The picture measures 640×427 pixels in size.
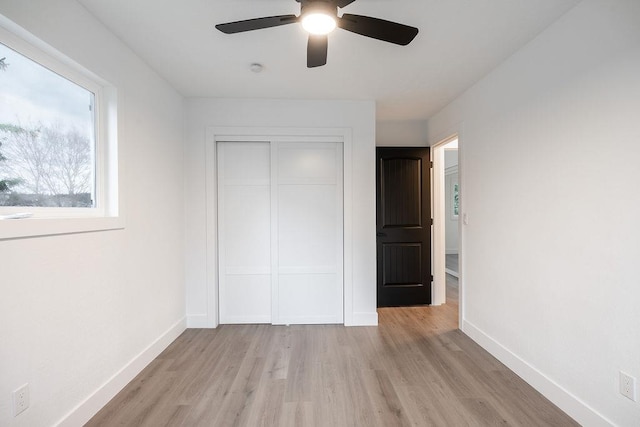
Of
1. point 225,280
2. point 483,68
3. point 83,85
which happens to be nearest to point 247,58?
point 83,85

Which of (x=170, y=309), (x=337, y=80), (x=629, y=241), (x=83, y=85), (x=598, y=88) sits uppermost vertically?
(x=337, y=80)

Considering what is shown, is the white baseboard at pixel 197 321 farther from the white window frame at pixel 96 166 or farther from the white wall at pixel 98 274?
the white window frame at pixel 96 166

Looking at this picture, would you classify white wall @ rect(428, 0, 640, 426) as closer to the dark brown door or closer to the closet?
the dark brown door

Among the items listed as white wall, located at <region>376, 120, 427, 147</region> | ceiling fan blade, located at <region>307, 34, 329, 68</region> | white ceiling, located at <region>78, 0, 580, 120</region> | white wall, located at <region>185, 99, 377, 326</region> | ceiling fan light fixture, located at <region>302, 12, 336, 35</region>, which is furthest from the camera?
white wall, located at <region>376, 120, 427, 147</region>

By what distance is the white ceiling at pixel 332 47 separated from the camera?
64.9 inches

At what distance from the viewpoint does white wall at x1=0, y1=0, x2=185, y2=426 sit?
1.31 metres

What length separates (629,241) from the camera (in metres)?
1.38

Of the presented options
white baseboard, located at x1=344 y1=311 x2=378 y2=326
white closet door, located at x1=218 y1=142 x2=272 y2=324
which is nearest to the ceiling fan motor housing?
white closet door, located at x1=218 y1=142 x2=272 y2=324

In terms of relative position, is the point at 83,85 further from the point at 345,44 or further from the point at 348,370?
the point at 348,370

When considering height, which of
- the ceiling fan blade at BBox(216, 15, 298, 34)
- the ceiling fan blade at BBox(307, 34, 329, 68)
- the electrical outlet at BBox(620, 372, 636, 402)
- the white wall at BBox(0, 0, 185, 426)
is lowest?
the electrical outlet at BBox(620, 372, 636, 402)

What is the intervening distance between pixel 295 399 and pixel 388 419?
0.58 meters

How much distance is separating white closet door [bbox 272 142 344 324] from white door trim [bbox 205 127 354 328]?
9 centimetres

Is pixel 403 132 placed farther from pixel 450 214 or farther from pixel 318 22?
pixel 450 214

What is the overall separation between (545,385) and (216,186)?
3.14 metres
